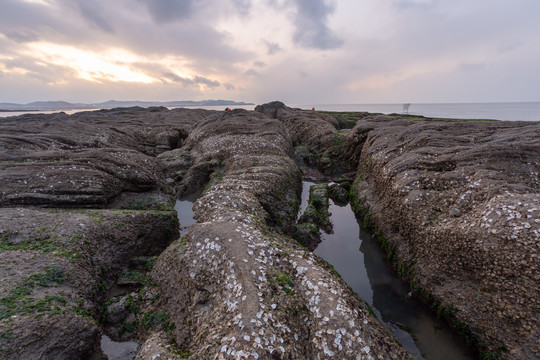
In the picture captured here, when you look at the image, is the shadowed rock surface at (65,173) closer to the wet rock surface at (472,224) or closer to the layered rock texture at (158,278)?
the layered rock texture at (158,278)

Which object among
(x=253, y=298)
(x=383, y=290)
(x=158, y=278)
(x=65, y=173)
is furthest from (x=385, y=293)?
(x=65, y=173)

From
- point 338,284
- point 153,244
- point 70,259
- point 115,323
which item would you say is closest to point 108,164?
point 153,244

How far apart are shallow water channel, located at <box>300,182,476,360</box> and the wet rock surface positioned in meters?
0.62

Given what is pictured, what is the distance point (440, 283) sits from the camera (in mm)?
9422

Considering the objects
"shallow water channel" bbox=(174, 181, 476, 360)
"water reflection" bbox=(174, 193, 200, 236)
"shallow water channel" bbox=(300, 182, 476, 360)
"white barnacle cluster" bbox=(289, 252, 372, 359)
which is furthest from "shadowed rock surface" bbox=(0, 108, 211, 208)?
"shallow water channel" bbox=(300, 182, 476, 360)

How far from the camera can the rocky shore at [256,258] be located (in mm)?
6785

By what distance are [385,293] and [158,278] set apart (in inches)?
379

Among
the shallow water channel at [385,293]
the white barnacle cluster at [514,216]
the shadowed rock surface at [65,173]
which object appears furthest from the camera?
Answer: the shadowed rock surface at [65,173]

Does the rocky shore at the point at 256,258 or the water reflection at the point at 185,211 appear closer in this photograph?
the rocky shore at the point at 256,258

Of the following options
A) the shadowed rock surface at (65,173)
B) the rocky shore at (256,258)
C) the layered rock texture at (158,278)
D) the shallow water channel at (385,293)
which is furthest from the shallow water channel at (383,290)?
the shadowed rock surface at (65,173)

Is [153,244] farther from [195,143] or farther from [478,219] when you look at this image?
[195,143]

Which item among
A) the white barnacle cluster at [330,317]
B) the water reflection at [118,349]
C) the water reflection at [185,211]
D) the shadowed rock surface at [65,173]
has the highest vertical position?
the shadowed rock surface at [65,173]

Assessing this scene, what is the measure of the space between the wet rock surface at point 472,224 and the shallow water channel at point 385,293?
2.02ft

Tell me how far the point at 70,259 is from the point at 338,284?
9828 millimetres
